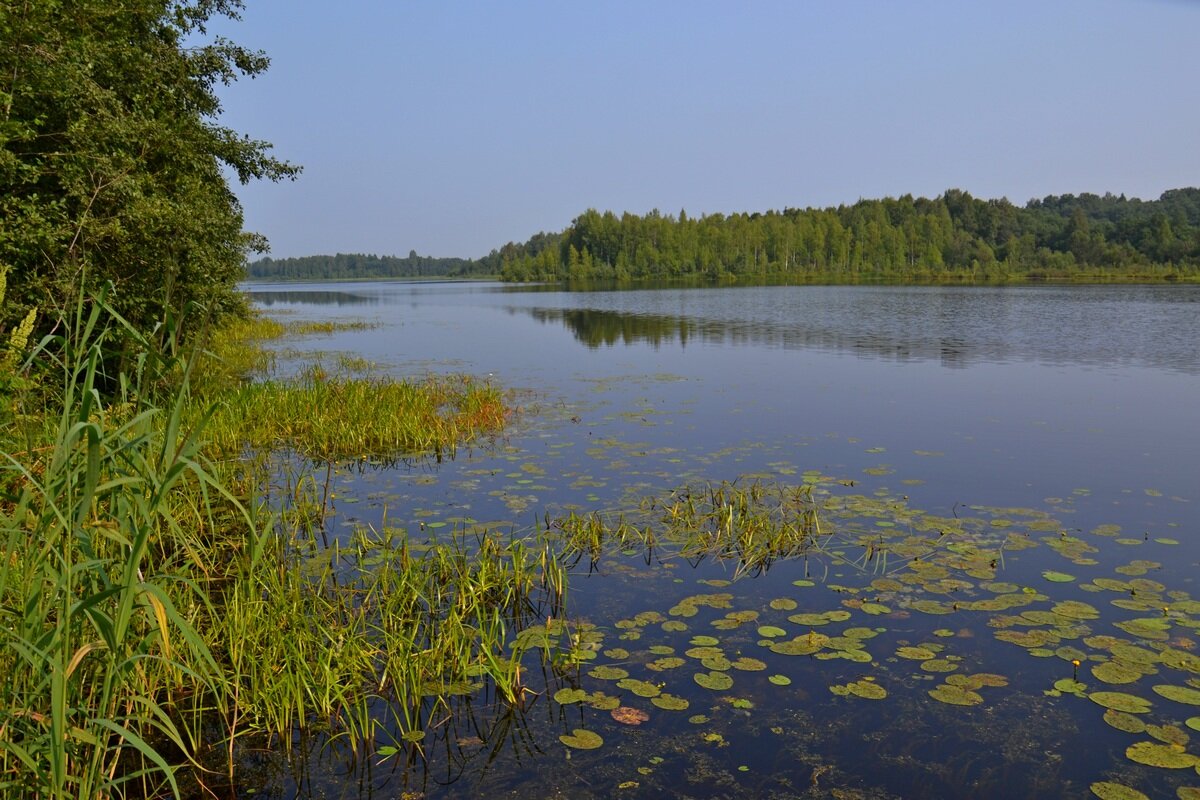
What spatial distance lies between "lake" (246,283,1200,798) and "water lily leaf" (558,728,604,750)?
0.11 ft

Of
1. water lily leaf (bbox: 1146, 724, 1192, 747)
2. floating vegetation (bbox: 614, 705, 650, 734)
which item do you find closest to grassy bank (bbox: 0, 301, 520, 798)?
floating vegetation (bbox: 614, 705, 650, 734)

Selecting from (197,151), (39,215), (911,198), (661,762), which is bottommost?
(661,762)

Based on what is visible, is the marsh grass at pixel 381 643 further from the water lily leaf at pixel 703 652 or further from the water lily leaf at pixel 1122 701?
the water lily leaf at pixel 1122 701

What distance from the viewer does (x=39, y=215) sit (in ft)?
35.3

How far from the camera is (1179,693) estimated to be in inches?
218

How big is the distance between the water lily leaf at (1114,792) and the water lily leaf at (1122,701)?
91cm

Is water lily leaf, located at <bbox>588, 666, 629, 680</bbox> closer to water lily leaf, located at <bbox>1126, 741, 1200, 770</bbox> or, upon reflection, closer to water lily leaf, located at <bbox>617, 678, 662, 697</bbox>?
water lily leaf, located at <bbox>617, 678, 662, 697</bbox>

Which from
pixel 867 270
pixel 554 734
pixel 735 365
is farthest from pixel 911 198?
pixel 554 734

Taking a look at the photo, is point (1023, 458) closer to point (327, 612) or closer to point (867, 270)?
point (327, 612)

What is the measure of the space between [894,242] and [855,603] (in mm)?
149801

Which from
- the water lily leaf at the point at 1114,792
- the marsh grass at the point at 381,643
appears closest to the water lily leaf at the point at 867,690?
the water lily leaf at the point at 1114,792

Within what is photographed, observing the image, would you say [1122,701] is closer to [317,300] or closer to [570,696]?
[570,696]

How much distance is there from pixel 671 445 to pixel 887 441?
4065mm

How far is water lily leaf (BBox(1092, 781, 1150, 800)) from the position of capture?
4598mm
